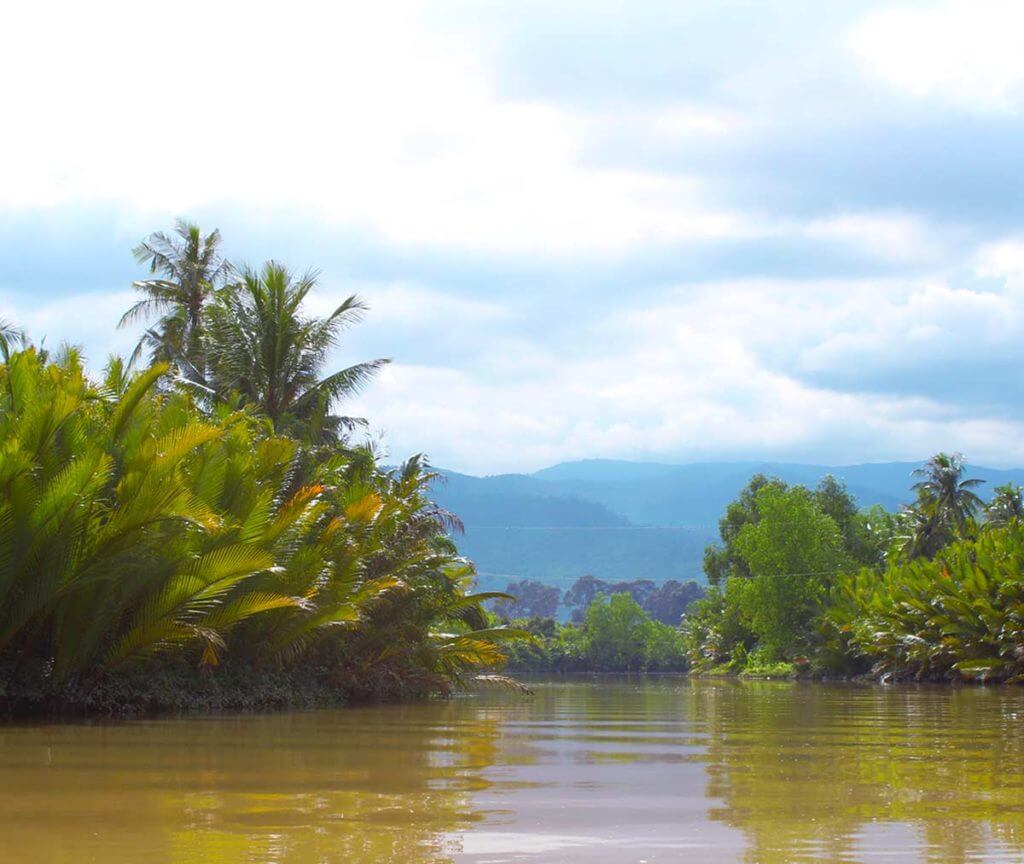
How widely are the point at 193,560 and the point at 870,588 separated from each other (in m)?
41.8

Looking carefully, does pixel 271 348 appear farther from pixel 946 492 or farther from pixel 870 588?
pixel 946 492

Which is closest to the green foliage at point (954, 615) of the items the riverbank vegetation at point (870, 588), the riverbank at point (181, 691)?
→ the riverbank vegetation at point (870, 588)

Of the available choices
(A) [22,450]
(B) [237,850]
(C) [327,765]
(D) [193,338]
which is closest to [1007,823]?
(B) [237,850]

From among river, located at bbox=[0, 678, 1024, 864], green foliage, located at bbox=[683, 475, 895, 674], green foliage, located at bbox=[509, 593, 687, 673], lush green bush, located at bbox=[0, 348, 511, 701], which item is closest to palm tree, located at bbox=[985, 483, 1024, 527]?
green foliage, located at bbox=[683, 475, 895, 674]

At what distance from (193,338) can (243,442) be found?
15813 mm

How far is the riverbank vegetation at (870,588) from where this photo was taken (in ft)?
131

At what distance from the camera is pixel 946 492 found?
62.2 m

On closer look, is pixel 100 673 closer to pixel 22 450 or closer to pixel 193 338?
pixel 22 450

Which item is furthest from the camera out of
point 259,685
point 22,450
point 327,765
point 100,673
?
point 259,685

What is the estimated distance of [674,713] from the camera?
2009 cm

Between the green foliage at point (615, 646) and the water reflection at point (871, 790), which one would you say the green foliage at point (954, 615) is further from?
the green foliage at point (615, 646)

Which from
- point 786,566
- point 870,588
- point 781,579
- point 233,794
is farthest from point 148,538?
point 786,566

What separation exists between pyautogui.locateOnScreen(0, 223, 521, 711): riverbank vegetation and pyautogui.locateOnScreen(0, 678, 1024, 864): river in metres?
1.62

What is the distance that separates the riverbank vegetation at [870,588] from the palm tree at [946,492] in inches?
2.8
